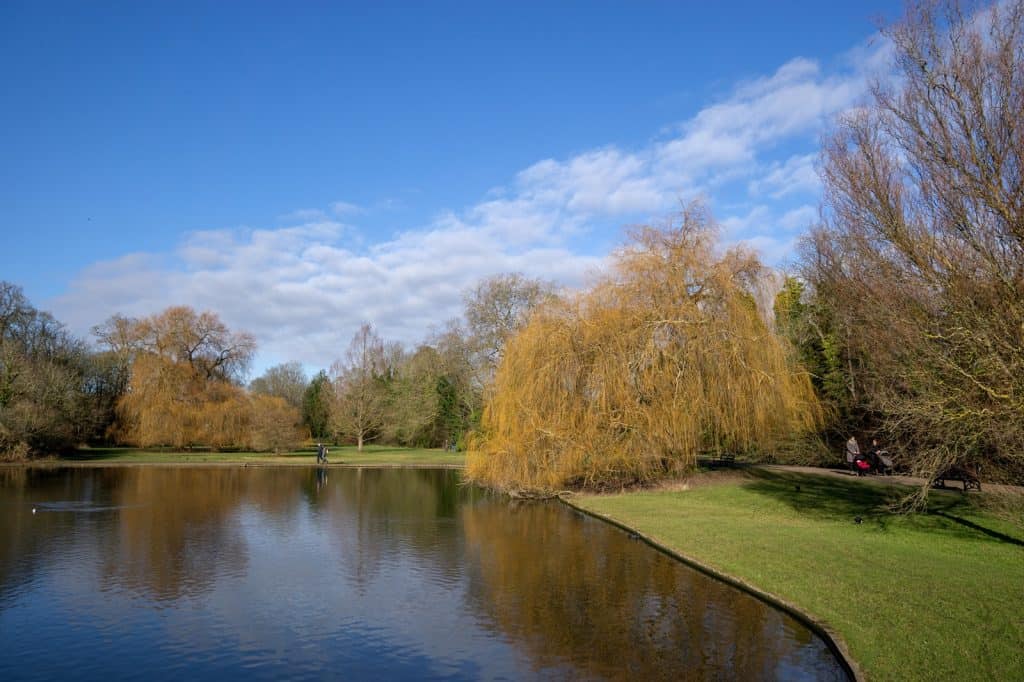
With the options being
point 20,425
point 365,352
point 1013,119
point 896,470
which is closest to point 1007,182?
point 1013,119

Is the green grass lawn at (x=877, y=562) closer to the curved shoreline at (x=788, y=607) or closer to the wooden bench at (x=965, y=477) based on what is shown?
the curved shoreline at (x=788, y=607)

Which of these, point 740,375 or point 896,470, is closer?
point 740,375

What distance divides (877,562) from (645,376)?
12.6 meters

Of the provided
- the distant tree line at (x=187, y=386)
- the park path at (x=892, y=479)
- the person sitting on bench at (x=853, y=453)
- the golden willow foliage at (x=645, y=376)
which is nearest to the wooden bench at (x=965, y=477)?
the park path at (x=892, y=479)

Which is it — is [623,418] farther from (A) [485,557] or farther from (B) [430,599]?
(B) [430,599]

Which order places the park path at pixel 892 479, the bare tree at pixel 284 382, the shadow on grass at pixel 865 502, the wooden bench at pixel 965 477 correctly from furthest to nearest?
1. the bare tree at pixel 284 382
2. the wooden bench at pixel 965 477
3. the park path at pixel 892 479
4. the shadow on grass at pixel 865 502

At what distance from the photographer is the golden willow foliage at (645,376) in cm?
2562

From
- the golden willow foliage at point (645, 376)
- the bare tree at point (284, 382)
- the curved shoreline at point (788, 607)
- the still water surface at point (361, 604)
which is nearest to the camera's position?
the curved shoreline at point (788, 607)

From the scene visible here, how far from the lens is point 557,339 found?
1057 inches

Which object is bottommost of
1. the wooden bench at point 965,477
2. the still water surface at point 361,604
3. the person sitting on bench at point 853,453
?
the still water surface at point 361,604

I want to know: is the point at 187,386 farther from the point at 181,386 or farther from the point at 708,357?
the point at 708,357

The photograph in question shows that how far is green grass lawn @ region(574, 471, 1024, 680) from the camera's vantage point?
9125 mm

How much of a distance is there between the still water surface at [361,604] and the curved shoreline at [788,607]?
0.20 m

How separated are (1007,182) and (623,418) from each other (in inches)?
603
